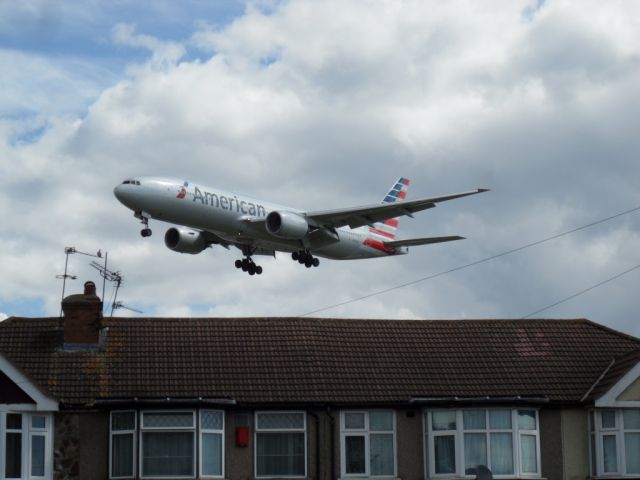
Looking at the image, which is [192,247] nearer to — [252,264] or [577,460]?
[252,264]

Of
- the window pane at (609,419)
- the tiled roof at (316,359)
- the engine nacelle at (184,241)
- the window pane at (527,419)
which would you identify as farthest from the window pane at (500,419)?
the engine nacelle at (184,241)

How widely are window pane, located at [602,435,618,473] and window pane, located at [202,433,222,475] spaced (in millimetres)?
10712

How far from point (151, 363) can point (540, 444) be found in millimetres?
11243

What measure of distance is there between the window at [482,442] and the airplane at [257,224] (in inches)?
524

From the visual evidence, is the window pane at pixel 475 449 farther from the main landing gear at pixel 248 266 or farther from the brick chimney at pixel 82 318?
the main landing gear at pixel 248 266

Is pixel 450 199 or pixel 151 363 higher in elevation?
pixel 450 199

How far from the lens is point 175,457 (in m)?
30.8

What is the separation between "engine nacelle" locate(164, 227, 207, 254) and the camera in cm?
5306

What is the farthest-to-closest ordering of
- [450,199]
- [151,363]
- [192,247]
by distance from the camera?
1. [192,247]
2. [450,199]
3. [151,363]

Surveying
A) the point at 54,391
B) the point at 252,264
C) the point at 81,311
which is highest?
the point at 252,264

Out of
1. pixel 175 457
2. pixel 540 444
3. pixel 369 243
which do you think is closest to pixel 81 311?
pixel 175 457

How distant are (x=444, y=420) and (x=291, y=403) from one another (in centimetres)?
427

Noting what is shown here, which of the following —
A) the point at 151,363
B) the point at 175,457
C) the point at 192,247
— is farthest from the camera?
the point at 192,247

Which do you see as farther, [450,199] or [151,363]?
[450,199]
